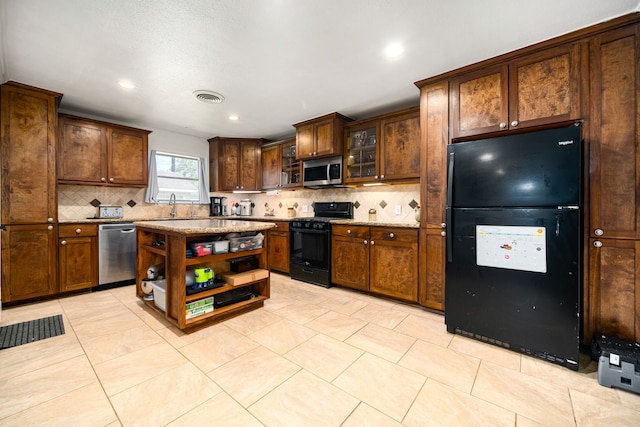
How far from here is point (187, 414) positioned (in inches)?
54.0

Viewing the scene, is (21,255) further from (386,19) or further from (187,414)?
(386,19)

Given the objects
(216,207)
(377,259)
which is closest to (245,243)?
(377,259)

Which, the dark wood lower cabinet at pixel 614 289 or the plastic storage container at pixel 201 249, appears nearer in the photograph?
the dark wood lower cabinet at pixel 614 289

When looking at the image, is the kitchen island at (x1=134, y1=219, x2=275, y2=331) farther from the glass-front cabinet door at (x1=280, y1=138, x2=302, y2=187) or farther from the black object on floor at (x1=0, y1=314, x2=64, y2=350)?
the glass-front cabinet door at (x1=280, y1=138, x2=302, y2=187)

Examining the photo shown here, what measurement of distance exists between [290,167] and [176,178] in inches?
83.3

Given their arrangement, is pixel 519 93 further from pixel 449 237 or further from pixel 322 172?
pixel 322 172

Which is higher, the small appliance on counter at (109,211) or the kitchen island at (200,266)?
the small appliance on counter at (109,211)

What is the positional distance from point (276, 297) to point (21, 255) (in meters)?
2.82

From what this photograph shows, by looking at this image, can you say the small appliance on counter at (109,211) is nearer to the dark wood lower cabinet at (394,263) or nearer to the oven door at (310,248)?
the oven door at (310,248)

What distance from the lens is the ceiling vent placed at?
302 centimetres

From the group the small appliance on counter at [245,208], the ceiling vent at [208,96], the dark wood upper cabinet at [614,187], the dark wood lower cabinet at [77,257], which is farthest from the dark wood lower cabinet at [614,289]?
the dark wood lower cabinet at [77,257]

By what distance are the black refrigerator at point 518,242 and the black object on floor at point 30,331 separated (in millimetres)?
3459

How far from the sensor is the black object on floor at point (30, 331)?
6.83 feet

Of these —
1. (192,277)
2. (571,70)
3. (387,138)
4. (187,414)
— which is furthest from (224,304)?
(571,70)
